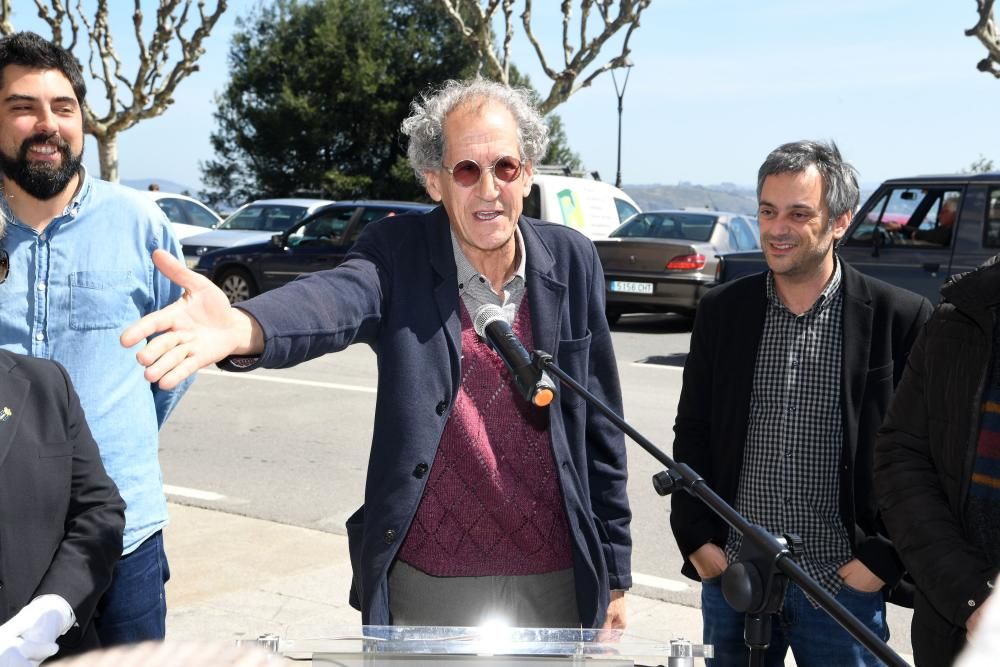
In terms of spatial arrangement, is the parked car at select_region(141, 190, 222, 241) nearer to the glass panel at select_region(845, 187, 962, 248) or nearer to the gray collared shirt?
the glass panel at select_region(845, 187, 962, 248)

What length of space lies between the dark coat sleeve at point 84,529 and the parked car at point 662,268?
11520 millimetres

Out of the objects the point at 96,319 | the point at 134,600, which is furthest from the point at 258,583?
the point at 96,319

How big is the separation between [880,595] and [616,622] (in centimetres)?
70

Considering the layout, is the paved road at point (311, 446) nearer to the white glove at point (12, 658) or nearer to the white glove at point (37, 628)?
the white glove at point (37, 628)

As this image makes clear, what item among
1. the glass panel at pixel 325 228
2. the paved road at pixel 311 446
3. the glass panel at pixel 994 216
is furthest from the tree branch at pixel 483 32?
the glass panel at pixel 994 216

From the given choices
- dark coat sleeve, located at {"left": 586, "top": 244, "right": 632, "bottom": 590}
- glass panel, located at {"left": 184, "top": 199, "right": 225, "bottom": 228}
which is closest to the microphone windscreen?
dark coat sleeve, located at {"left": 586, "top": 244, "right": 632, "bottom": 590}

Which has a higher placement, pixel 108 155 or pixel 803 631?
pixel 108 155

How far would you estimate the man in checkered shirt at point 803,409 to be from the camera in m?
2.96

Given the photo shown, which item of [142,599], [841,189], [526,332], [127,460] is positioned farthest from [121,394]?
[841,189]

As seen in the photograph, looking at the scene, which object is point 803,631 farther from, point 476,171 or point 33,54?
point 33,54

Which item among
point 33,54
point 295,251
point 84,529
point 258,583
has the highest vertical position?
point 33,54

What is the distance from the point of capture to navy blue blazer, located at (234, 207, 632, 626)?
8.39ft

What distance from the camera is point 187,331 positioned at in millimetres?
1876

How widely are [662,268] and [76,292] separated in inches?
466
